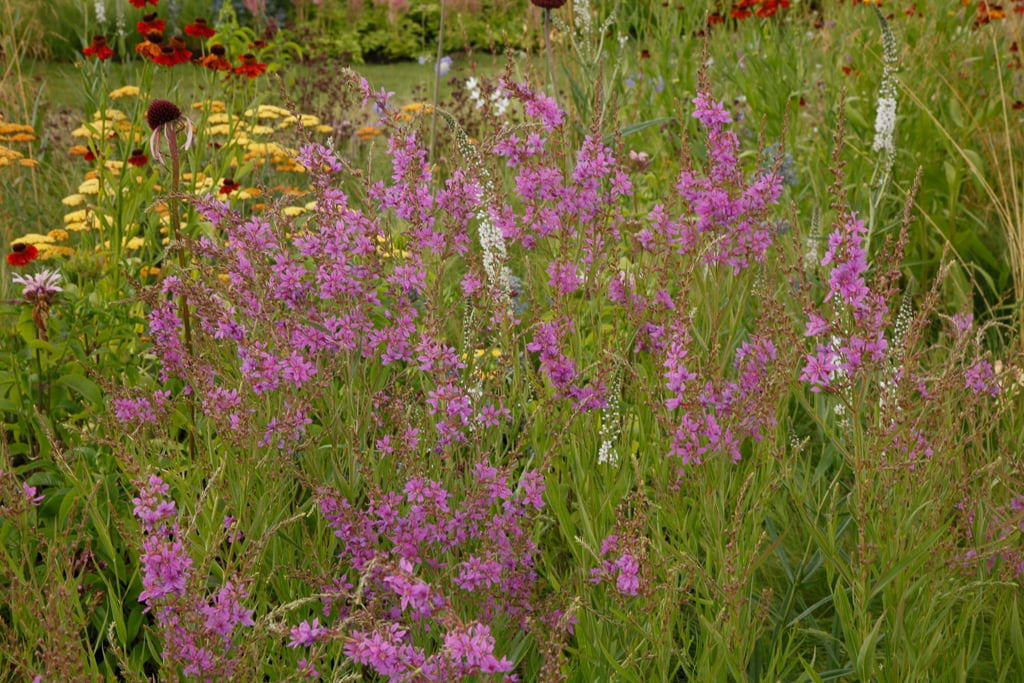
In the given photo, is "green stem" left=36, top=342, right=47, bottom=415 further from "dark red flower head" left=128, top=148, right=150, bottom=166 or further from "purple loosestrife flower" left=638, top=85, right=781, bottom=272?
"purple loosestrife flower" left=638, top=85, right=781, bottom=272

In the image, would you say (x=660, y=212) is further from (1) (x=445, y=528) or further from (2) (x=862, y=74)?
(2) (x=862, y=74)

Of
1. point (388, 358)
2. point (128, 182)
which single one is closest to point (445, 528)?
point (388, 358)

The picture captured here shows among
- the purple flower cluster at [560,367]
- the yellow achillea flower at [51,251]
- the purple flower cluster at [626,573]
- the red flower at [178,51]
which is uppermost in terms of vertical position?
the red flower at [178,51]

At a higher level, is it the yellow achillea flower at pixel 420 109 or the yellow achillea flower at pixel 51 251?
the yellow achillea flower at pixel 420 109

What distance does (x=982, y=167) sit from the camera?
14.2 feet

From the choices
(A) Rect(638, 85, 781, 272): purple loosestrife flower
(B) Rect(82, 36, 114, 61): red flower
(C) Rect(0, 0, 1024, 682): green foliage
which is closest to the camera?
(C) Rect(0, 0, 1024, 682): green foliage

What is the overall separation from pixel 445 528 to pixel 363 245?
60 cm

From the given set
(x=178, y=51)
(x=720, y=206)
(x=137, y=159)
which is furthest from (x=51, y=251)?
(x=720, y=206)

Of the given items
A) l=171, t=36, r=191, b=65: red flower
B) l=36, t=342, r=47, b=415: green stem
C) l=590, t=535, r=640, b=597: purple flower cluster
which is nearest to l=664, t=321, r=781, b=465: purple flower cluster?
l=590, t=535, r=640, b=597: purple flower cluster

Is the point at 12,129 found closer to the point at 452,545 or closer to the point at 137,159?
the point at 137,159

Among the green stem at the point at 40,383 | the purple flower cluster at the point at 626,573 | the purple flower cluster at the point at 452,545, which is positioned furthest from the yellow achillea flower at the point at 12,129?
the purple flower cluster at the point at 626,573

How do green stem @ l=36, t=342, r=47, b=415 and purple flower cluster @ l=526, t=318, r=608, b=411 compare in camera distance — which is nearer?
purple flower cluster @ l=526, t=318, r=608, b=411

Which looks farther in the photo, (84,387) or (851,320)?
(84,387)

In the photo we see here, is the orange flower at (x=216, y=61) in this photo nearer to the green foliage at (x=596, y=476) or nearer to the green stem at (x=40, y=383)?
the green foliage at (x=596, y=476)
